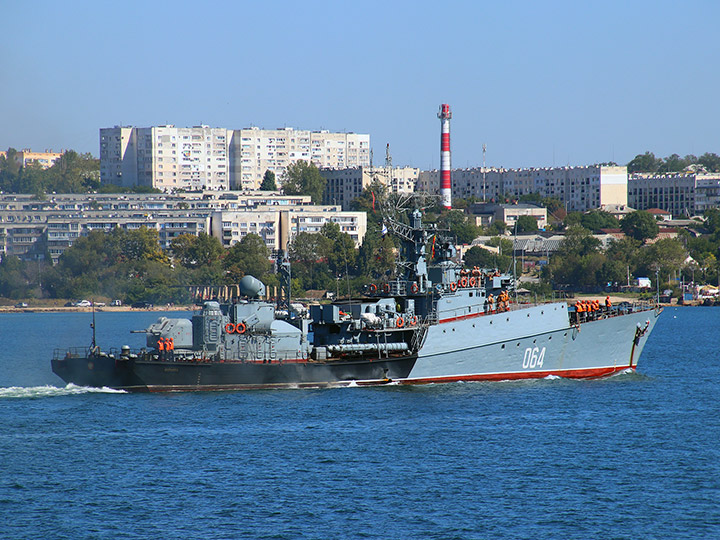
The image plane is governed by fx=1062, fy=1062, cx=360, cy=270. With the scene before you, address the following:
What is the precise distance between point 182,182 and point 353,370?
153 m

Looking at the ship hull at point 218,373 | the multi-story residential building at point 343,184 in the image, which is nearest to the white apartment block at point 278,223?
the multi-story residential building at point 343,184

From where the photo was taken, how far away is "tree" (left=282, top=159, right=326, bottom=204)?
184m

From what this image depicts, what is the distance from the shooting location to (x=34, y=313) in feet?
386

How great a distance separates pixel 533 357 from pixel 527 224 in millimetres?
119209

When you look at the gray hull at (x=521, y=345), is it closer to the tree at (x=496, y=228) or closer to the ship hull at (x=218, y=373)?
the ship hull at (x=218, y=373)

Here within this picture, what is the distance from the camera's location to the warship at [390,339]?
148 feet

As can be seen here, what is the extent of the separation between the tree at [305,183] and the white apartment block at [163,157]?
17.2 metres

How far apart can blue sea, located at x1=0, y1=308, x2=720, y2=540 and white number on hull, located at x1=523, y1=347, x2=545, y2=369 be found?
93cm

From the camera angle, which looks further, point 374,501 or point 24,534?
point 374,501

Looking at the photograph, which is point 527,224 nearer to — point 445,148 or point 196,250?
point 445,148

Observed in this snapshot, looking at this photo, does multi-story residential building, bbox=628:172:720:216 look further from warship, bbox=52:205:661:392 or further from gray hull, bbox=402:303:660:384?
warship, bbox=52:205:661:392

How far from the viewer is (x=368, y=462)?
3428 centimetres

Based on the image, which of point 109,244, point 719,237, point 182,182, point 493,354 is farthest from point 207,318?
point 182,182

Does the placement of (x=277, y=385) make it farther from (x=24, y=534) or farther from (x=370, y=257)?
(x=370, y=257)
